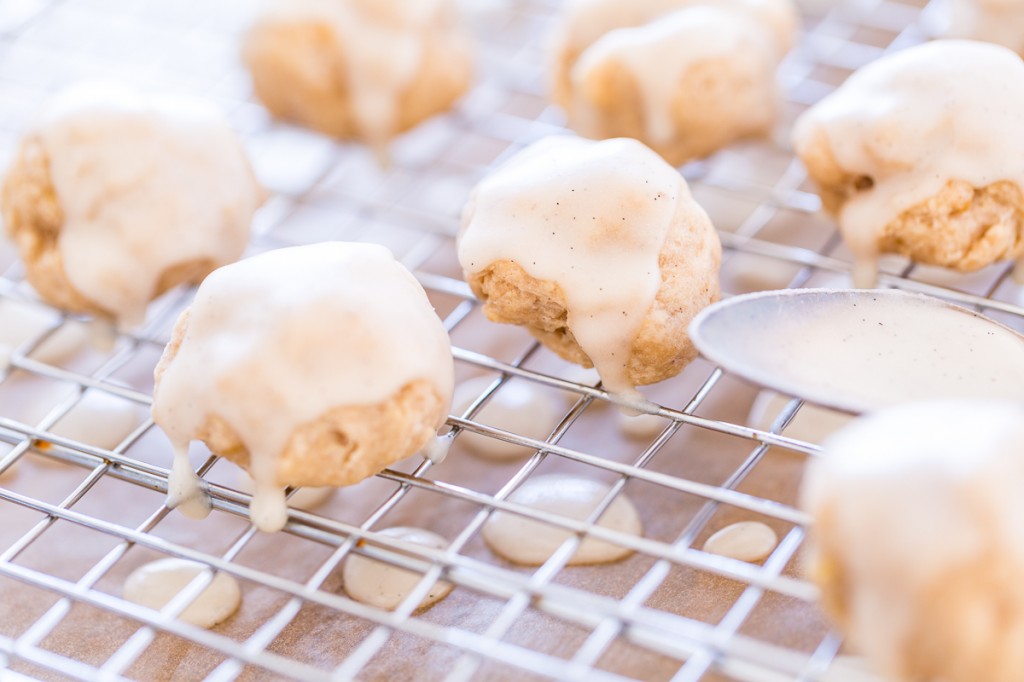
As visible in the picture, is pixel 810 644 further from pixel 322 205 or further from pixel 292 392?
pixel 322 205

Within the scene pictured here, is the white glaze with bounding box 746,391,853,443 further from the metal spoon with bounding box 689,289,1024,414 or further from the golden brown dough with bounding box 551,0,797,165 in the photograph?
the golden brown dough with bounding box 551,0,797,165

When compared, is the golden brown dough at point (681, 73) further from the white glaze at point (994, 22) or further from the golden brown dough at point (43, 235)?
the golden brown dough at point (43, 235)

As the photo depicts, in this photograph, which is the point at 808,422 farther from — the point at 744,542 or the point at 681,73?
the point at 681,73

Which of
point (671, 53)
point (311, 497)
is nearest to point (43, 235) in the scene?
point (311, 497)

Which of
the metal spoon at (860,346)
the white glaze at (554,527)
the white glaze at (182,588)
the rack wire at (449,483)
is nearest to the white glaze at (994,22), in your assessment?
the rack wire at (449,483)

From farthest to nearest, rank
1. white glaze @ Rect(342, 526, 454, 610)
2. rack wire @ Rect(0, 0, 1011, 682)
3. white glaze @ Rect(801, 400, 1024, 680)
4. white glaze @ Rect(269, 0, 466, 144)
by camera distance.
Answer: white glaze @ Rect(269, 0, 466, 144) < white glaze @ Rect(342, 526, 454, 610) < rack wire @ Rect(0, 0, 1011, 682) < white glaze @ Rect(801, 400, 1024, 680)

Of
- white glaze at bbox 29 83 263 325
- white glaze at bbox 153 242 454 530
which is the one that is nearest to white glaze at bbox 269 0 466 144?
white glaze at bbox 29 83 263 325

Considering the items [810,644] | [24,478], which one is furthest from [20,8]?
[810,644]
